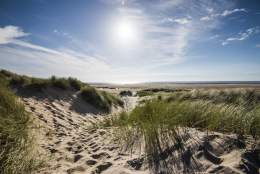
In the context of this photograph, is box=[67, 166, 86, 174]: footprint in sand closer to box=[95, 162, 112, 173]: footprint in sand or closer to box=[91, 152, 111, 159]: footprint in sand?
box=[95, 162, 112, 173]: footprint in sand

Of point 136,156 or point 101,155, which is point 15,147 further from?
point 136,156

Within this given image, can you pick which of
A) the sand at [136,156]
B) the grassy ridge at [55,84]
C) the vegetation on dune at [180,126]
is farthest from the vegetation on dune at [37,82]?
the vegetation on dune at [180,126]

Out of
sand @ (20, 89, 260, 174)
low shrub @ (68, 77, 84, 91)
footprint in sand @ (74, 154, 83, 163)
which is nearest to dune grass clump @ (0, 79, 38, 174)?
sand @ (20, 89, 260, 174)

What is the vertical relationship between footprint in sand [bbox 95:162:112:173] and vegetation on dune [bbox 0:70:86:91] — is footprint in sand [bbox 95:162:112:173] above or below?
below

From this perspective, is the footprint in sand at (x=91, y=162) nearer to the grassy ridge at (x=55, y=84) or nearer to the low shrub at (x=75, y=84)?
the grassy ridge at (x=55, y=84)

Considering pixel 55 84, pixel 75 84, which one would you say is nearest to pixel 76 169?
pixel 55 84

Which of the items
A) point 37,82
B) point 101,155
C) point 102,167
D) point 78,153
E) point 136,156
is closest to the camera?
point 102,167

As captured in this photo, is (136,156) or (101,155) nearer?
(136,156)

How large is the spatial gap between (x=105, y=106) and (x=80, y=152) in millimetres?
7008

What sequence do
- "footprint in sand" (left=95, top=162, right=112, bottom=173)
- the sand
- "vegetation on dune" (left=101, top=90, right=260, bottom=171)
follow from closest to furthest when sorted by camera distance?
the sand → "footprint in sand" (left=95, top=162, right=112, bottom=173) → "vegetation on dune" (left=101, top=90, right=260, bottom=171)

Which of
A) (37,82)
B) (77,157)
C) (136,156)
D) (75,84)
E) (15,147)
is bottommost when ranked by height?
(77,157)

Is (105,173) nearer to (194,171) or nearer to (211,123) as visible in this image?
(194,171)

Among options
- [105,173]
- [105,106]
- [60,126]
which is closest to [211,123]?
[105,173]

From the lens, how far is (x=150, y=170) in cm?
252
